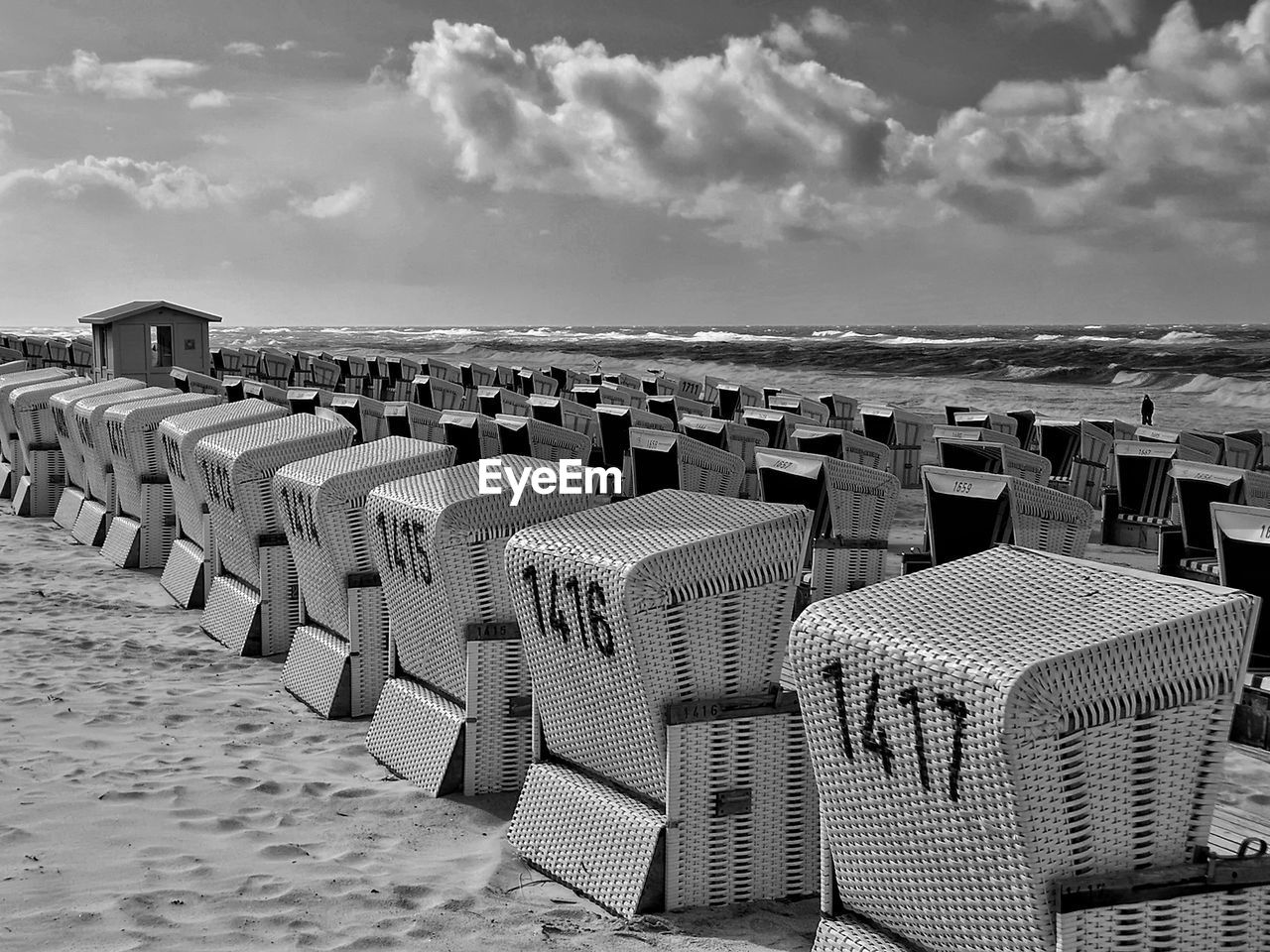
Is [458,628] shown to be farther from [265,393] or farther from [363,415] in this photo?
[265,393]

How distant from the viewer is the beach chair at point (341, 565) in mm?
4789

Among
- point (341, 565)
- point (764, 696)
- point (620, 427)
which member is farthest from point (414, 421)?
point (764, 696)

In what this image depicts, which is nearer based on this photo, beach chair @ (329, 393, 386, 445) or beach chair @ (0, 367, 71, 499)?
beach chair @ (329, 393, 386, 445)

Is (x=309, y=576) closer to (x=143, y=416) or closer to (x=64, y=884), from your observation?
(x=64, y=884)

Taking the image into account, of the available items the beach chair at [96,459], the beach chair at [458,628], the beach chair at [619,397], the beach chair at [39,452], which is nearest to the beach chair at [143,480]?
the beach chair at [96,459]

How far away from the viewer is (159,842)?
3561 mm

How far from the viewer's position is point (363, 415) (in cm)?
1001

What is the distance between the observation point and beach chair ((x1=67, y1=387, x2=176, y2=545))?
8117mm

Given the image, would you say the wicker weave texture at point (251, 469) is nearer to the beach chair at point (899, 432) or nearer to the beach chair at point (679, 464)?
the beach chair at point (679, 464)

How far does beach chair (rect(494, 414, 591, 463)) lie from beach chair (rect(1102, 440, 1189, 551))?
3429mm

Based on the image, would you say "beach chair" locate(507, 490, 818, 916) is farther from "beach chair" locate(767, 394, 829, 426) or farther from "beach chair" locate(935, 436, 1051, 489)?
"beach chair" locate(767, 394, 829, 426)

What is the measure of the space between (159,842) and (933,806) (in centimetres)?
223

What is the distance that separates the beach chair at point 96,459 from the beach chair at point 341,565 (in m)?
3.40

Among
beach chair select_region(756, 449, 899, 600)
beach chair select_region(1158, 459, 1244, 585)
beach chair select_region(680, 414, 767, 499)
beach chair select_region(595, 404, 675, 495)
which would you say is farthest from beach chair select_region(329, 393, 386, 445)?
beach chair select_region(1158, 459, 1244, 585)
